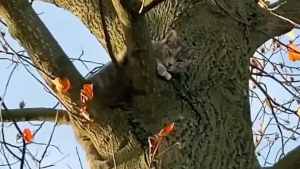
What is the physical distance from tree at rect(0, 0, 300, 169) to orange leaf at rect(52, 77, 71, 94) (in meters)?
0.02

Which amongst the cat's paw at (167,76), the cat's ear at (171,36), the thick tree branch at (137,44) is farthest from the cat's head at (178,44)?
the thick tree branch at (137,44)

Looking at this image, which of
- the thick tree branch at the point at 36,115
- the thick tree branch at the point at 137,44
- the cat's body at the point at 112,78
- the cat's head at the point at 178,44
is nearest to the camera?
the thick tree branch at the point at 137,44

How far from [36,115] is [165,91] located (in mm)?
483

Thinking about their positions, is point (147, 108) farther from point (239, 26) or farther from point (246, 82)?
point (239, 26)

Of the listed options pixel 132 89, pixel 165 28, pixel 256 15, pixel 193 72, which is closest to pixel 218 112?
pixel 193 72

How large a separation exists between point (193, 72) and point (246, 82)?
212 millimetres

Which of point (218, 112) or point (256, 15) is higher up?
point (256, 15)

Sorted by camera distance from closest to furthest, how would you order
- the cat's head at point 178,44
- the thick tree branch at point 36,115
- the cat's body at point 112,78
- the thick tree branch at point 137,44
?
1. the thick tree branch at point 137,44
2. the cat's body at point 112,78
3. the thick tree branch at point 36,115
4. the cat's head at point 178,44

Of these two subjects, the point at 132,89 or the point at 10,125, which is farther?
the point at 10,125

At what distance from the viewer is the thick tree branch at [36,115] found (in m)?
1.72

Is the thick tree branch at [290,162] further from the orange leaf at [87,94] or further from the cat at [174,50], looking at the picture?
the orange leaf at [87,94]

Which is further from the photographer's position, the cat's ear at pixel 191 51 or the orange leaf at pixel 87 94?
the cat's ear at pixel 191 51

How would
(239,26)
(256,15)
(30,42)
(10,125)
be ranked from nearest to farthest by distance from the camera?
(30,42), (10,125), (239,26), (256,15)

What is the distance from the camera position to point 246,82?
1.81 m
